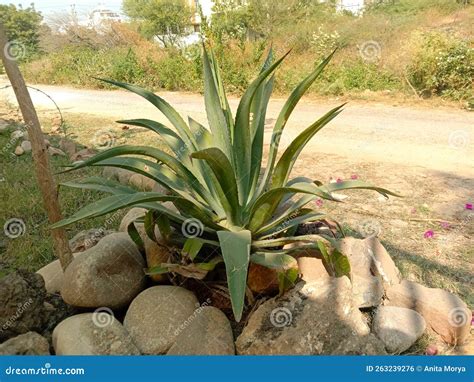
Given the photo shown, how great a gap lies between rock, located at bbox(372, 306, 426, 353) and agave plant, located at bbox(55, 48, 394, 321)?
288 millimetres

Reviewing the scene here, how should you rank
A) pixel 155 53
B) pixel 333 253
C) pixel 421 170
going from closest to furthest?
pixel 333 253 → pixel 421 170 → pixel 155 53

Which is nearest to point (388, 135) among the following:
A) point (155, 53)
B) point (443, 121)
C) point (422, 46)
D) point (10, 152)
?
point (443, 121)

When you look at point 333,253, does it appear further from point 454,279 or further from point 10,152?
point 10,152

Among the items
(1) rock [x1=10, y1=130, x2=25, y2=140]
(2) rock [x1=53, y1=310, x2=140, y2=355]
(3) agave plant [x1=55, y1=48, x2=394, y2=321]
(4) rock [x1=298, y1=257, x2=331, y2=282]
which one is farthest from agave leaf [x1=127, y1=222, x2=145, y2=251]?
(1) rock [x1=10, y1=130, x2=25, y2=140]

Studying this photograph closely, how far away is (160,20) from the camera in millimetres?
21031

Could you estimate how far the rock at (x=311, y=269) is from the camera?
196cm

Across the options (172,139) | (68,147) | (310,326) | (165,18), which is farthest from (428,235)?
(165,18)

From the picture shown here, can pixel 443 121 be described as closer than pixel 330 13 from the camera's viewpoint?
Yes

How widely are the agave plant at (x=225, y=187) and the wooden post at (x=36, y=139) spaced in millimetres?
150

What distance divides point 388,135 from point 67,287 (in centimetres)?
482

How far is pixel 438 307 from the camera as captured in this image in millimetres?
1959

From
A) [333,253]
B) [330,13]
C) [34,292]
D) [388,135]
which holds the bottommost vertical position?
[388,135]

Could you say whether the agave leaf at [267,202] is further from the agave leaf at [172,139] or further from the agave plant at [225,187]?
the agave leaf at [172,139]

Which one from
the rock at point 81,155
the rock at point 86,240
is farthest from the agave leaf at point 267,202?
the rock at point 81,155
